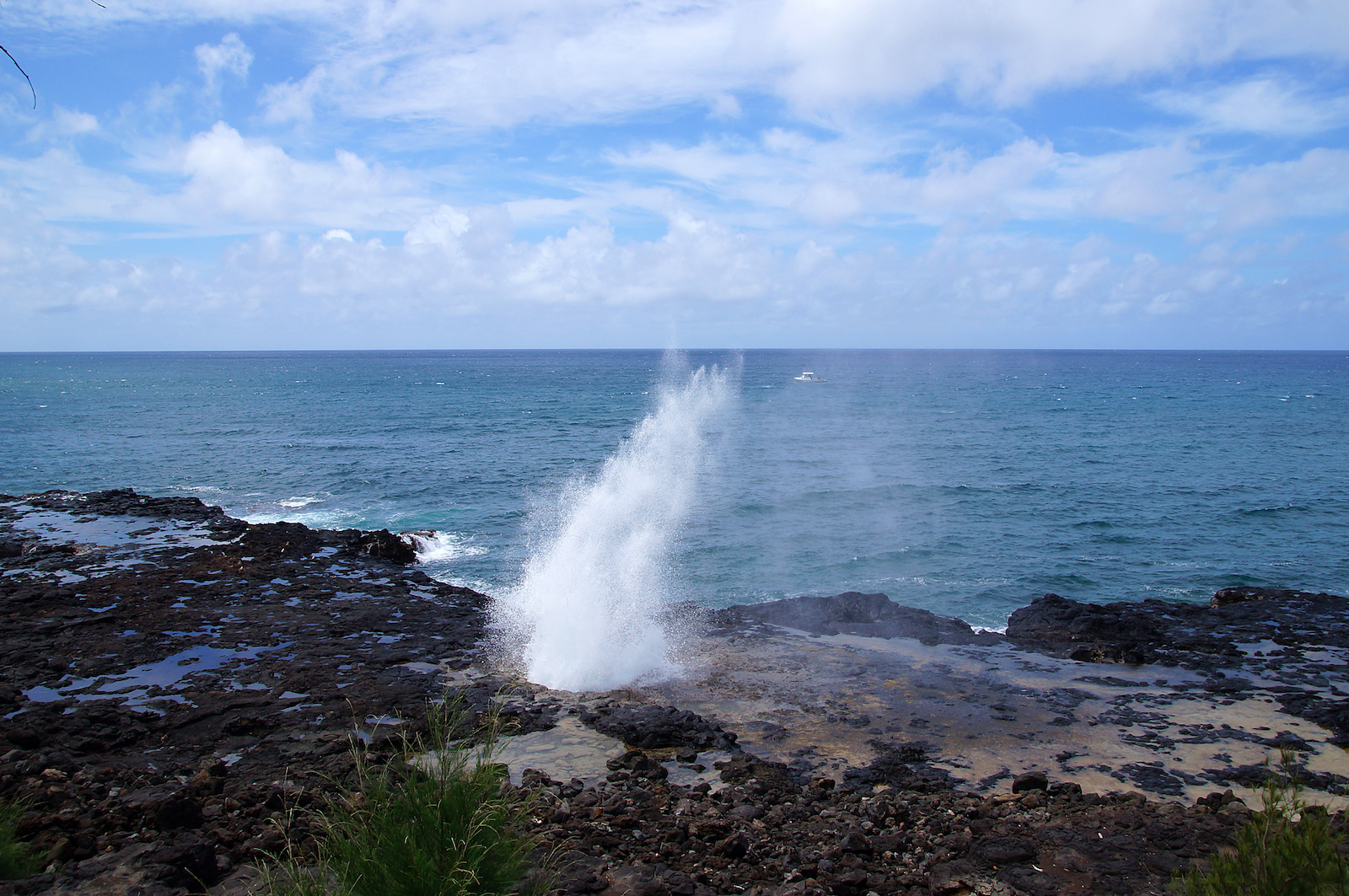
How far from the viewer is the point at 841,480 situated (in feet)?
147

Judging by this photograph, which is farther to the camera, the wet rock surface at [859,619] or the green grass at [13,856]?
the wet rock surface at [859,619]

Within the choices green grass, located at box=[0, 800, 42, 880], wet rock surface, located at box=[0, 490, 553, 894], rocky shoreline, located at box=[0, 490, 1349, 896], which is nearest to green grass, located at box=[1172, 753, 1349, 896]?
rocky shoreline, located at box=[0, 490, 1349, 896]

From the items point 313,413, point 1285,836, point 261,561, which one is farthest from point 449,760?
point 313,413

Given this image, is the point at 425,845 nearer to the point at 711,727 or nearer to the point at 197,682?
the point at 711,727

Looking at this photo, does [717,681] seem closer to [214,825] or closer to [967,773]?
[967,773]

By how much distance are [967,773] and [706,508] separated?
24749 mm

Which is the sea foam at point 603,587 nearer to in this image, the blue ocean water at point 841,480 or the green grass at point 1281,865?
the blue ocean water at point 841,480

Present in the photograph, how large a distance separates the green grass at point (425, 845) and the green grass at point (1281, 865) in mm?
5606

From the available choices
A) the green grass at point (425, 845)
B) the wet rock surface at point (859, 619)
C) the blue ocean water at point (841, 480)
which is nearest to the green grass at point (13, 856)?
the green grass at point (425, 845)

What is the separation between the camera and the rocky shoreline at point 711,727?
981 cm

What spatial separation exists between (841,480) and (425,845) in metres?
40.9

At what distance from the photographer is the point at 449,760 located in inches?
255

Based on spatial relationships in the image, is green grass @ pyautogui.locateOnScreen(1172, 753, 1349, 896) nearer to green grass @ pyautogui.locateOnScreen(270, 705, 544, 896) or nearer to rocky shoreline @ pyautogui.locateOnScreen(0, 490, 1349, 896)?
rocky shoreline @ pyautogui.locateOnScreen(0, 490, 1349, 896)

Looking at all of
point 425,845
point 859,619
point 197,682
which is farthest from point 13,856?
point 859,619
